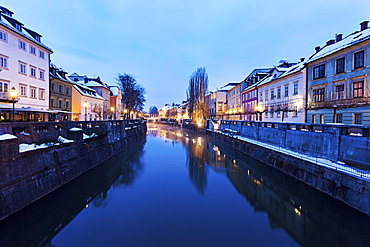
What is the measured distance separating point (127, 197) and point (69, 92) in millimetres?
30922

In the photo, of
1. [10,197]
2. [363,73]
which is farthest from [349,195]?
[363,73]

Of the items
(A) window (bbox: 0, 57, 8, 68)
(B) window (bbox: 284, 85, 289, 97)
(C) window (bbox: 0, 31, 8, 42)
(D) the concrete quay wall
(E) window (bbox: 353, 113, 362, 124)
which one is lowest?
(D) the concrete quay wall

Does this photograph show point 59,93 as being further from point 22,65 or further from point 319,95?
point 319,95

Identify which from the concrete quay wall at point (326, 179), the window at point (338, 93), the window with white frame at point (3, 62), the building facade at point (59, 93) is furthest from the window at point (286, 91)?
the window with white frame at point (3, 62)

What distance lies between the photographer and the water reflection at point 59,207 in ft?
21.6

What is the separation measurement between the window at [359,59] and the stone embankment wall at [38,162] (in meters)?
23.0

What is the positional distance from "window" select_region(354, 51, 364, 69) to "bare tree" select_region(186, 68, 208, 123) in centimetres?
3315

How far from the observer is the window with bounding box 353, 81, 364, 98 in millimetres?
17983

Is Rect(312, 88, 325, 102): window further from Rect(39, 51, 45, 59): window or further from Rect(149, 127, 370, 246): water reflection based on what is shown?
Rect(39, 51, 45, 59): window

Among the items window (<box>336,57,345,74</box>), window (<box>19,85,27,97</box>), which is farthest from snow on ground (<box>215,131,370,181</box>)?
window (<box>19,85,27,97</box>)

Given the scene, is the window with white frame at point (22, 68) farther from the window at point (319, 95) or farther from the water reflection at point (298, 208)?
the window at point (319, 95)

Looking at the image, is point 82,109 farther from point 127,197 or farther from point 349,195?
point 349,195

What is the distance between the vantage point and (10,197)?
720 cm

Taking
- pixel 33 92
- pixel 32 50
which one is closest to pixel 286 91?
pixel 33 92
